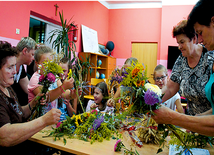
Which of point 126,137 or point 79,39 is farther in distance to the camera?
point 79,39

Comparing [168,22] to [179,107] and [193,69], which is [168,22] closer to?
[179,107]

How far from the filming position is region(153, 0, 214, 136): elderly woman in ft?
3.53

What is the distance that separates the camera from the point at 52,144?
1397 mm

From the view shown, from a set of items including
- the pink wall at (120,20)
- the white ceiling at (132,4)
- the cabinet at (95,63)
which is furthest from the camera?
the white ceiling at (132,4)

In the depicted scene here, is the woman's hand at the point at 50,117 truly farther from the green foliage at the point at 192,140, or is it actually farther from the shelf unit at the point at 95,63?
the shelf unit at the point at 95,63

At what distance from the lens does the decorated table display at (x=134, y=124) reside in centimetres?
117

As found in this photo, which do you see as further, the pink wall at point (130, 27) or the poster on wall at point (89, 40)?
the pink wall at point (130, 27)

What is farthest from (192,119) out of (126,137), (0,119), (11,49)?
(11,49)

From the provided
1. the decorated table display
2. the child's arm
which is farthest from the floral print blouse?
the child's arm

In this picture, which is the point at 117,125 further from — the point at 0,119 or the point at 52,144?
the point at 0,119

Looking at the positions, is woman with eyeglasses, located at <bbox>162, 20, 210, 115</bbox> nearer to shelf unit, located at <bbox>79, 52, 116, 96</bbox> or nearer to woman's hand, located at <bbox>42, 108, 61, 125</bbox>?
woman's hand, located at <bbox>42, 108, 61, 125</bbox>

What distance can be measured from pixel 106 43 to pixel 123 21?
1351mm

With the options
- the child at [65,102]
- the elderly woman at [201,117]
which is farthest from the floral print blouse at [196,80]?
the child at [65,102]

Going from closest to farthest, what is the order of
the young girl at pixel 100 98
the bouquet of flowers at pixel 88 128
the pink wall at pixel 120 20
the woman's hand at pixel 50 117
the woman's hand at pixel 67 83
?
the woman's hand at pixel 50 117 → the bouquet of flowers at pixel 88 128 → the woman's hand at pixel 67 83 → the young girl at pixel 100 98 → the pink wall at pixel 120 20
